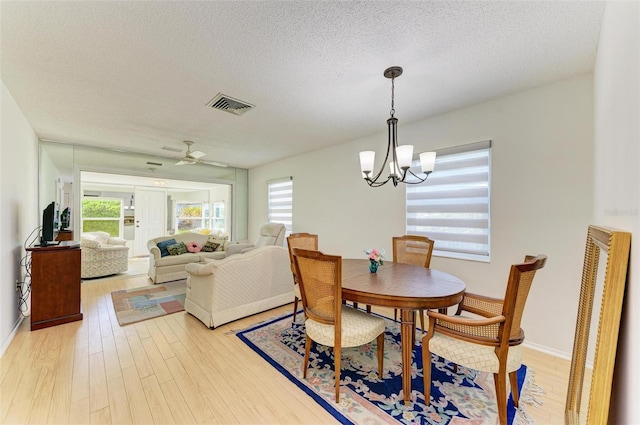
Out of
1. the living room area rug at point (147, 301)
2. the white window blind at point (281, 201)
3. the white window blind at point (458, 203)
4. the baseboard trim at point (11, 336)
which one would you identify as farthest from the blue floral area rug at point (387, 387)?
the white window blind at point (281, 201)

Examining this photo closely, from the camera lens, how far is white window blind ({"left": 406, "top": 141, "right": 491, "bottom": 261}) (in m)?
2.78

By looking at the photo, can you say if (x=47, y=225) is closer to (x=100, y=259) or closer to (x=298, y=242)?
(x=100, y=259)

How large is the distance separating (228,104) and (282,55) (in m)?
1.13

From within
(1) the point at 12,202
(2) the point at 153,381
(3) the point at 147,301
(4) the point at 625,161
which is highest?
(4) the point at 625,161

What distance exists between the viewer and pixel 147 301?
3.77m

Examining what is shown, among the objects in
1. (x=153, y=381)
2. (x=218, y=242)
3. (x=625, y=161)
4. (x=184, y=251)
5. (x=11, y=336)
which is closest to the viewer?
(x=625, y=161)

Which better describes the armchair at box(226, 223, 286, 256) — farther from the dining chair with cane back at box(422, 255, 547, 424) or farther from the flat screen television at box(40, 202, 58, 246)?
the dining chair with cane back at box(422, 255, 547, 424)

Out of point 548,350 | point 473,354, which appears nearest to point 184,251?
point 473,354

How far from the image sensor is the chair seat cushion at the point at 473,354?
5.00ft

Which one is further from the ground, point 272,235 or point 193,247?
point 272,235

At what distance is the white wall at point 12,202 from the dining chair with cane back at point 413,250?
155 inches

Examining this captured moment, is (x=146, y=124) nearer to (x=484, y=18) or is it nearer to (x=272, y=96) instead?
(x=272, y=96)

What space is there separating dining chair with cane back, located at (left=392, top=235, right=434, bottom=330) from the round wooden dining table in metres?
0.54

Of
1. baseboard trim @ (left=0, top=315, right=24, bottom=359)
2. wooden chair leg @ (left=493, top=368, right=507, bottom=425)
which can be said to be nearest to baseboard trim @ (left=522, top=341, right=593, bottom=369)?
wooden chair leg @ (left=493, top=368, right=507, bottom=425)
